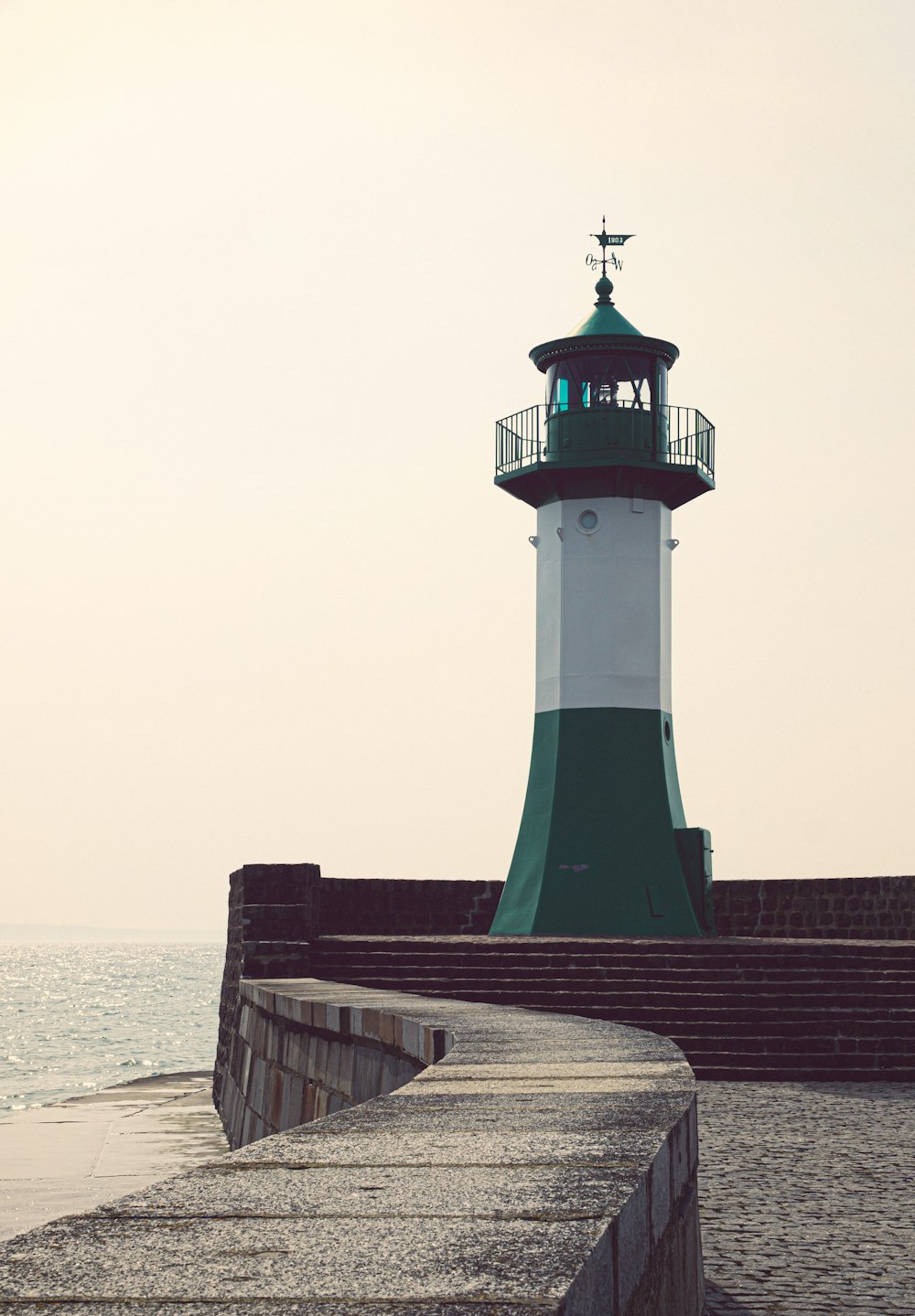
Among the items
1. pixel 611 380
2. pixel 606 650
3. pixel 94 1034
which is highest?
pixel 611 380

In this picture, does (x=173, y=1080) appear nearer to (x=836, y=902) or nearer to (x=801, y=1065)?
(x=836, y=902)

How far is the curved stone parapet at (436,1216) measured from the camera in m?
2.46

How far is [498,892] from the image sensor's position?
2153 cm

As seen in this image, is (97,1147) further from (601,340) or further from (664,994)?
(601,340)

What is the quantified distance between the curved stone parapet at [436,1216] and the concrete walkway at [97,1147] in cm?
602

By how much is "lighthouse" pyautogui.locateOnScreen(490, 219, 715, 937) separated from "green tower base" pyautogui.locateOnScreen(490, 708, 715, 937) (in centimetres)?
2

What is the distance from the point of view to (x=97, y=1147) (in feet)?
53.5

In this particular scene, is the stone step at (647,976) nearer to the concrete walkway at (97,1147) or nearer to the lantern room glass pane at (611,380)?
the concrete walkway at (97,1147)

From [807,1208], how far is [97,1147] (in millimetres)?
11277

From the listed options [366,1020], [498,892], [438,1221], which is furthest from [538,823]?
[438,1221]

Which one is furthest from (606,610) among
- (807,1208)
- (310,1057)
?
(807,1208)

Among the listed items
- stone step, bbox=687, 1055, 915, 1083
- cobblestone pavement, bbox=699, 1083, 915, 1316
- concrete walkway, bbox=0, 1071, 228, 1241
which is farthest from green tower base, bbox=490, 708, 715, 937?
cobblestone pavement, bbox=699, 1083, 915, 1316

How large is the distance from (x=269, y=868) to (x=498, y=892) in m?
5.50

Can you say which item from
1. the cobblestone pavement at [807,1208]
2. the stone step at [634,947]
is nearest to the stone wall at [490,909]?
the stone step at [634,947]
